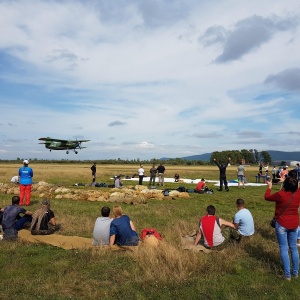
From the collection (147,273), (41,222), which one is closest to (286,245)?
(147,273)

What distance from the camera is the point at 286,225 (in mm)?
5781

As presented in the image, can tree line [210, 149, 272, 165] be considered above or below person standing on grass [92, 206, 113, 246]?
above

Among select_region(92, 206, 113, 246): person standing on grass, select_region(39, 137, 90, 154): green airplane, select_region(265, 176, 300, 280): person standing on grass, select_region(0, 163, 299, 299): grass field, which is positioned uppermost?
select_region(39, 137, 90, 154): green airplane

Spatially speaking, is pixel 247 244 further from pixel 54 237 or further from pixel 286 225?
pixel 54 237

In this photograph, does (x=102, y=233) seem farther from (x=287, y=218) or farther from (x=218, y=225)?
(x=287, y=218)

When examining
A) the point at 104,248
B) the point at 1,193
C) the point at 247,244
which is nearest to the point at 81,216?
the point at 104,248

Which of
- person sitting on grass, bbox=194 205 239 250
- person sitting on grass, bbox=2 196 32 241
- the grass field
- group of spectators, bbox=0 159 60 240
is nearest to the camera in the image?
the grass field

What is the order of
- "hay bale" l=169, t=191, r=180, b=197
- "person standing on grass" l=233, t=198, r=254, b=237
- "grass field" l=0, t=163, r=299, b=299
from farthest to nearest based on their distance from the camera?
1. "hay bale" l=169, t=191, r=180, b=197
2. "person standing on grass" l=233, t=198, r=254, b=237
3. "grass field" l=0, t=163, r=299, b=299

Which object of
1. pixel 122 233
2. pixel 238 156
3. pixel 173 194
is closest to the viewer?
pixel 122 233

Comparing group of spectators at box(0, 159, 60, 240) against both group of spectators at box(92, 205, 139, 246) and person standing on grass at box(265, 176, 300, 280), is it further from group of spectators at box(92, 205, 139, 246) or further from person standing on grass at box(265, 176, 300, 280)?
person standing on grass at box(265, 176, 300, 280)

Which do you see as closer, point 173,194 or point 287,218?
point 287,218

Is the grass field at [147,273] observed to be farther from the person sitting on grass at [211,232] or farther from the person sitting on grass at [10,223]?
the person sitting on grass at [10,223]

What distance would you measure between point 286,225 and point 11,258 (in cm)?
567

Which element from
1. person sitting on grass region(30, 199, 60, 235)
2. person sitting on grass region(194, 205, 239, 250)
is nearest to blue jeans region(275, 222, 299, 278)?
person sitting on grass region(194, 205, 239, 250)
